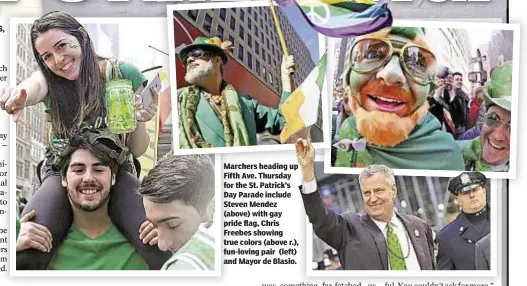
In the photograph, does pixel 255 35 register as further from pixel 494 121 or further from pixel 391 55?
pixel 494 121

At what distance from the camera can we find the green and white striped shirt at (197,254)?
1281 mm

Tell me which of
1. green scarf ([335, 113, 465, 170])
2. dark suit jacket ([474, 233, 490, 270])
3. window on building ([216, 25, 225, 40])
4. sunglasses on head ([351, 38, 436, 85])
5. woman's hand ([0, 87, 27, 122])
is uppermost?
window on building ([216, 25, 225, 40])

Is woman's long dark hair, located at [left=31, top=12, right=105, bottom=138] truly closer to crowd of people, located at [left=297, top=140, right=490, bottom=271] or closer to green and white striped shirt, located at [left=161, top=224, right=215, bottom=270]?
green and white striped shirt, located at [left=161, top=224, right=215, bottom=270]

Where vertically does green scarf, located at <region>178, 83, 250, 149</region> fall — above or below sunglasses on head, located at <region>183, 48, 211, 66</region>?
below

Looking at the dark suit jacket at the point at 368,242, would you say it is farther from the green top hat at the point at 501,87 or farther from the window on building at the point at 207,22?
the window on building at the point at 207,22

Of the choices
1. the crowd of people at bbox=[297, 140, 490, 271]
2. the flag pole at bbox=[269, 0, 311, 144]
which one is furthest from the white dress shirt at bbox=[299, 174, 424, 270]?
the flag pole at bbox=[269, 0, 311, 144]

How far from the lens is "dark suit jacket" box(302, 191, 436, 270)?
50.9 inches

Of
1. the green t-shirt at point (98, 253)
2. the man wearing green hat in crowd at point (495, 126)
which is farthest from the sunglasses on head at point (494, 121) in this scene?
the green t-shirt at point (98, 253)

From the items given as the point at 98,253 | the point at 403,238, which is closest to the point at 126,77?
the point at 98,253

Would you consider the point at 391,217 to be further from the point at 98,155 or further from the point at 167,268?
the point at 98,155

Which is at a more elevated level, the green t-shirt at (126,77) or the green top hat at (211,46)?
the green top hat at (211,46)

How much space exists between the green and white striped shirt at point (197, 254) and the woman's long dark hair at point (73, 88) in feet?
0.92

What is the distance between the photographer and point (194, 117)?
1271mm

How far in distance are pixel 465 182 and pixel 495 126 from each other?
0.11 metres
